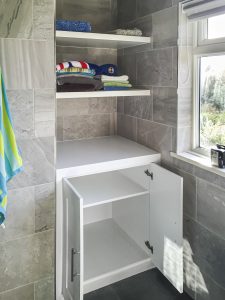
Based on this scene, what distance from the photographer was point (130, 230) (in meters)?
2.18

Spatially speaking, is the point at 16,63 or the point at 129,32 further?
the point at 129,32

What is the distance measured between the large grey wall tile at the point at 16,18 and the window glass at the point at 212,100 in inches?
38.8

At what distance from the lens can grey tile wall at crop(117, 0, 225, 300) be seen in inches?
60.7

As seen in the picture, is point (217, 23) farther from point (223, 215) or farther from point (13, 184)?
point (13, 184)

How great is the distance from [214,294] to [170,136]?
934 millimetres

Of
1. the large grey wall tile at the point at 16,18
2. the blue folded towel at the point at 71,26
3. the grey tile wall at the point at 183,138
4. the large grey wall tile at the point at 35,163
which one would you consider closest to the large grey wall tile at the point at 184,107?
the grey tile wall at the point at 183,138

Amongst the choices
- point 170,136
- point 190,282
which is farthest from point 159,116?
point 190,282

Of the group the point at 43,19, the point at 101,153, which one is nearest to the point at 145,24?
the point at 43,19

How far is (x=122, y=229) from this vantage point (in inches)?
90.0

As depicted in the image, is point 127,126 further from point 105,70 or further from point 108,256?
point 108,256

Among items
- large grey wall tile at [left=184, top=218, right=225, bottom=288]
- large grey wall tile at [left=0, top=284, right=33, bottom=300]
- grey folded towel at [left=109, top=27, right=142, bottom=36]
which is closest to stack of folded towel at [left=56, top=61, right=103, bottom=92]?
grey folded towel at [left=109, top=27, right=142, bottom=36]

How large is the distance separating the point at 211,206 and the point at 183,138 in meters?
0.43

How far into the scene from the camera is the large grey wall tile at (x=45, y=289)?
1.58 metres

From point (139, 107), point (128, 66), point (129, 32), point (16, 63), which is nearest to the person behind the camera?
point (16, 63)
